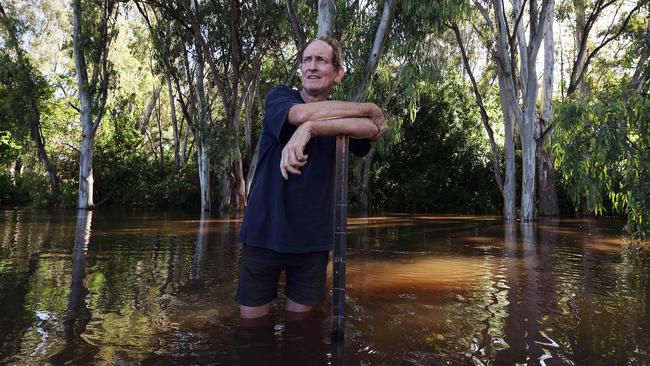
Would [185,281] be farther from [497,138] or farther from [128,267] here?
[497,138]

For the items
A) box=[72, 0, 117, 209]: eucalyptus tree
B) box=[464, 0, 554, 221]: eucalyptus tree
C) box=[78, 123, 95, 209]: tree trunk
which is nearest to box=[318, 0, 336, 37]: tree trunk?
box=[464, 0, 554, 221]: eucalyptus tree

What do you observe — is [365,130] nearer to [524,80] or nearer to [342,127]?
[342,127]

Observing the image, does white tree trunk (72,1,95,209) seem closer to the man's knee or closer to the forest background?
the forest background

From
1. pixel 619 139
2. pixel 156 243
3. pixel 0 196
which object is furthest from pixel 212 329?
pixel 0 196

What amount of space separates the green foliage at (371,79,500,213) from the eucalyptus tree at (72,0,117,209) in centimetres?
1344

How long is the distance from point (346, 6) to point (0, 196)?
2077 cm

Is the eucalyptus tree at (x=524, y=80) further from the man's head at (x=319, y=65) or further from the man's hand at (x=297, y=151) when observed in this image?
the man's hand at (x=297, y=151)

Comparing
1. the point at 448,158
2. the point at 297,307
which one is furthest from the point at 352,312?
the point at 448,158

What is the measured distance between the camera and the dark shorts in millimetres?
2598

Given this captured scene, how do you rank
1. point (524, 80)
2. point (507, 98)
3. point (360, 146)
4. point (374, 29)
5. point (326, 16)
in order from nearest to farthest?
1. point (360, 146)
2. point (326, 16)
3. point (374, 29)
4. point (524, 80)
5. point (507, 98)

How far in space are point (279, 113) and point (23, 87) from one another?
24.1 metres

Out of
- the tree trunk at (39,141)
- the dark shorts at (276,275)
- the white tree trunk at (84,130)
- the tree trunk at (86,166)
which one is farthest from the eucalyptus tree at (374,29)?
the tree trunk at (39,141)

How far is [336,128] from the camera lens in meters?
2.29

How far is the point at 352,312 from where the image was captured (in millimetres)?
3527
